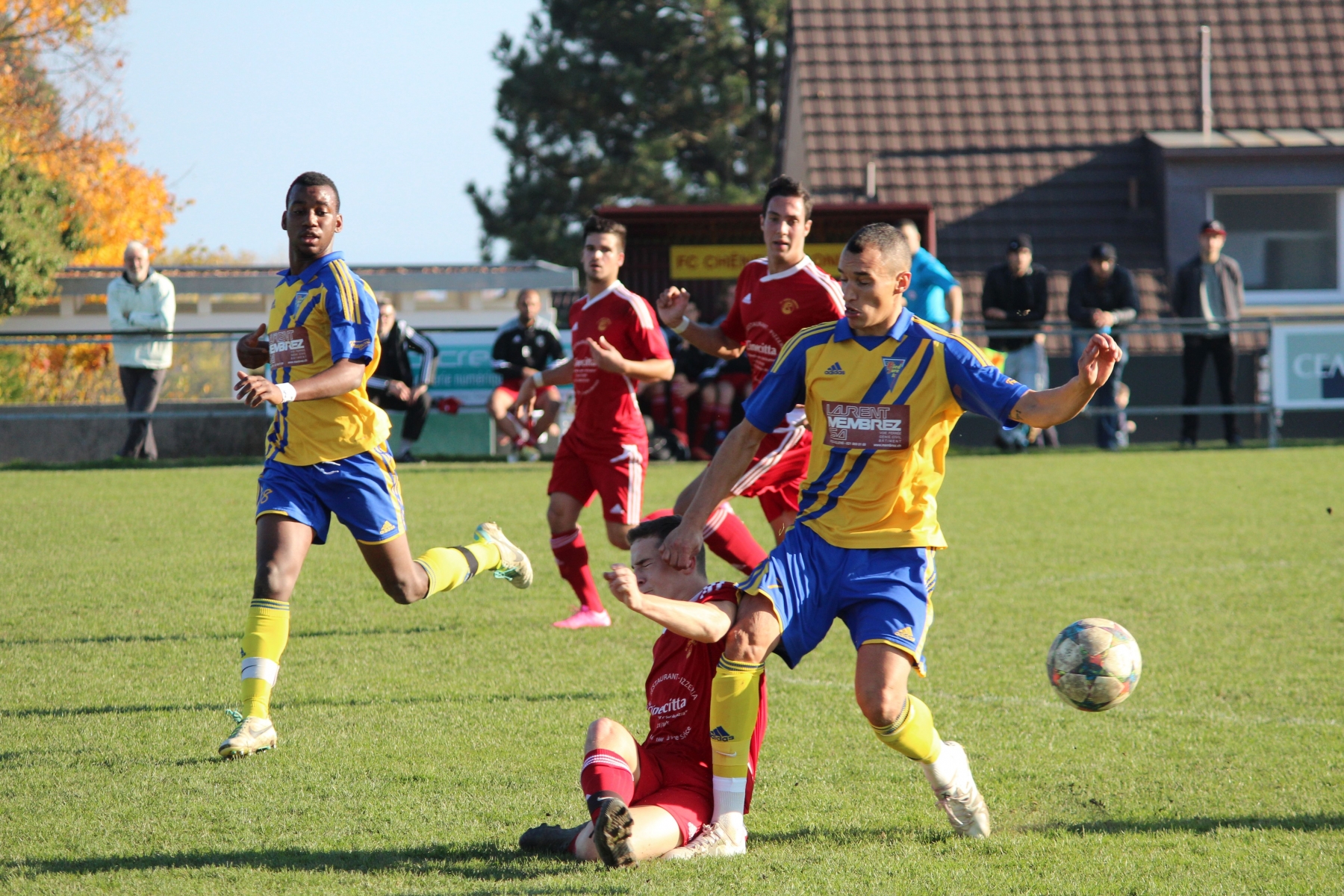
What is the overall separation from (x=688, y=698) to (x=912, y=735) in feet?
2.29

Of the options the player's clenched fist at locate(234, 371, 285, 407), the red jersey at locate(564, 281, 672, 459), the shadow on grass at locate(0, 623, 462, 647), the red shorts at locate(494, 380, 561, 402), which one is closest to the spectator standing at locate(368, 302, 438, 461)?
the red shorts at locate(494, 380, 561, 402)

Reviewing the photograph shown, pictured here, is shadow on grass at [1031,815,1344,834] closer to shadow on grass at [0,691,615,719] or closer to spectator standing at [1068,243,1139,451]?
shadow on grass at [0,691,615,719]

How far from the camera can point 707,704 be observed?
4.18 meters

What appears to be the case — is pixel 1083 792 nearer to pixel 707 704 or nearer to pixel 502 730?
pixel 707 704

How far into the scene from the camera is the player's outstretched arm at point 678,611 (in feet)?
11.4

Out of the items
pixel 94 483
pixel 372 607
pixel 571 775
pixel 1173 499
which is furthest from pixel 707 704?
pixel 94 483

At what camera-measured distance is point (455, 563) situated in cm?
608

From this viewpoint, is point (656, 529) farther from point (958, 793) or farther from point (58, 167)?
point (58, 167)

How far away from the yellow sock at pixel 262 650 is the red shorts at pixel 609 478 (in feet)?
7.85

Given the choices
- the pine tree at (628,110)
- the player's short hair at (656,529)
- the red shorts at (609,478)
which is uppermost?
the pine tree at (628,110)

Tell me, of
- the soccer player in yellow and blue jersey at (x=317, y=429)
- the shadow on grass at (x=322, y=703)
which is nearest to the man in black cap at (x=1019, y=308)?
the shadow on grass at (x=322, y=703)

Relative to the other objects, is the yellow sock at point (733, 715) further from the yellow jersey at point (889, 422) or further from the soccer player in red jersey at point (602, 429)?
the soccer player in red jersey at point (602, 429)

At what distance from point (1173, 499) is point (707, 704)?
344 inches

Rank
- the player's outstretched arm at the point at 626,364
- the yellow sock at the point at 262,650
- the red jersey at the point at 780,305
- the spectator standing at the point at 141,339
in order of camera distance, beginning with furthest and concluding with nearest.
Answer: the spectator standing at the point at 141,339
the red jersey at the point at 780,305
the player's outstretched arm at the point at 626,364
the yellow sock at the point at 262,650
